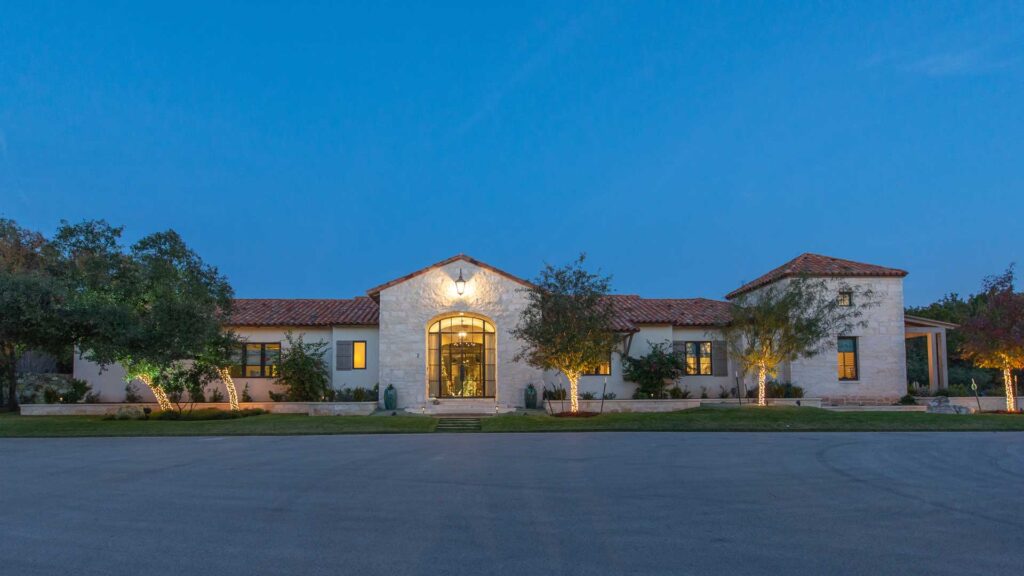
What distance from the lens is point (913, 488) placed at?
400 inches

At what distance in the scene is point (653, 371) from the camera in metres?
27.6

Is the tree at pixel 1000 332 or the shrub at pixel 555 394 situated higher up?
the tree at pixel 1000 332

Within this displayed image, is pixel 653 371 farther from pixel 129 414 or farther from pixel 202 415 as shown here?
pixel 129 414

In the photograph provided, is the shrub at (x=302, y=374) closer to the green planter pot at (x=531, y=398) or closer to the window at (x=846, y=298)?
the green planter pot at (x=531, y=398)

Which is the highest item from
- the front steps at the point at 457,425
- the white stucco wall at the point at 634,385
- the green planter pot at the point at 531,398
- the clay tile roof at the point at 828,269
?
the clay tile roof at the point at 828,269

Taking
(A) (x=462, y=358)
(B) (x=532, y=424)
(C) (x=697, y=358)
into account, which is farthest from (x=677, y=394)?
(B) (x=532, y=424)

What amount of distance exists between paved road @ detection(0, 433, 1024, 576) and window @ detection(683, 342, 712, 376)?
48.1ft

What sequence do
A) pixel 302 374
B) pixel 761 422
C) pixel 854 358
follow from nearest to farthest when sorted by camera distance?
pixel 761 422 < pixel 302 374 < pixel 854 358

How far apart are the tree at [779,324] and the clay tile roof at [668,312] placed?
8.49ft

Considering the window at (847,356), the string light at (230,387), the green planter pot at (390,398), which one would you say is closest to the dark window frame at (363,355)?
the green planter pot at (390,398)

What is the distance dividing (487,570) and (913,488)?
7110 millimetres

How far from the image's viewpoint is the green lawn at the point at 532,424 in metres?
20.2

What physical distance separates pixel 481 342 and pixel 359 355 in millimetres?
4861

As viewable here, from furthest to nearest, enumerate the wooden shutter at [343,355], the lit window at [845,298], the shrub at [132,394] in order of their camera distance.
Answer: the wooden shutter at [343,355]
the shrub at [132,394]
the lit window at [845,298]
